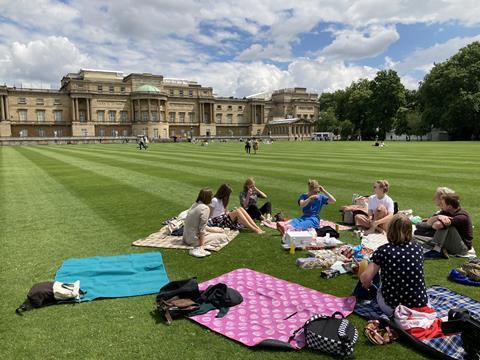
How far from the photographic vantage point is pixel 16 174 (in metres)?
23.4

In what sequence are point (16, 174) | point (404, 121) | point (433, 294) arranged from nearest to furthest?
point (433, 294)
point (16, 174)
point (404, 121)

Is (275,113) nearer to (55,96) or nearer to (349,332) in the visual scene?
(55,96)

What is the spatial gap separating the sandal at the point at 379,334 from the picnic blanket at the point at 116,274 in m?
3.45

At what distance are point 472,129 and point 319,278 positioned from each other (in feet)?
276

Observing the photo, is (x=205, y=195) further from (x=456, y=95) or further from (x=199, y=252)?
(x=456, y=95)

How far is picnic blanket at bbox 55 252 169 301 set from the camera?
20.7 ft

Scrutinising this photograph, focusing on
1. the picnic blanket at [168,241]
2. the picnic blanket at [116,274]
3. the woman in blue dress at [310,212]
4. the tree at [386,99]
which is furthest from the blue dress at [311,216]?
the tree at [386,99]

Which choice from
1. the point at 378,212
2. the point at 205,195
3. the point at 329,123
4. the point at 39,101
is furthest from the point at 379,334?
the point at 39,101

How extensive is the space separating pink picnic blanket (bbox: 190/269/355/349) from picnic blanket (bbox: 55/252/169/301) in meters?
1.04

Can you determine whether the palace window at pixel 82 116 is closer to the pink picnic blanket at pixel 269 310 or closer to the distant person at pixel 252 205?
the distant person at pixel 252 205

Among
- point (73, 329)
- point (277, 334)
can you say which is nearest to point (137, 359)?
point (73, 329)

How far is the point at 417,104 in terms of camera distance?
92562 mm

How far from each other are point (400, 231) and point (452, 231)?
364 centimetres

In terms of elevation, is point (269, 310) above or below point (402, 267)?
below
